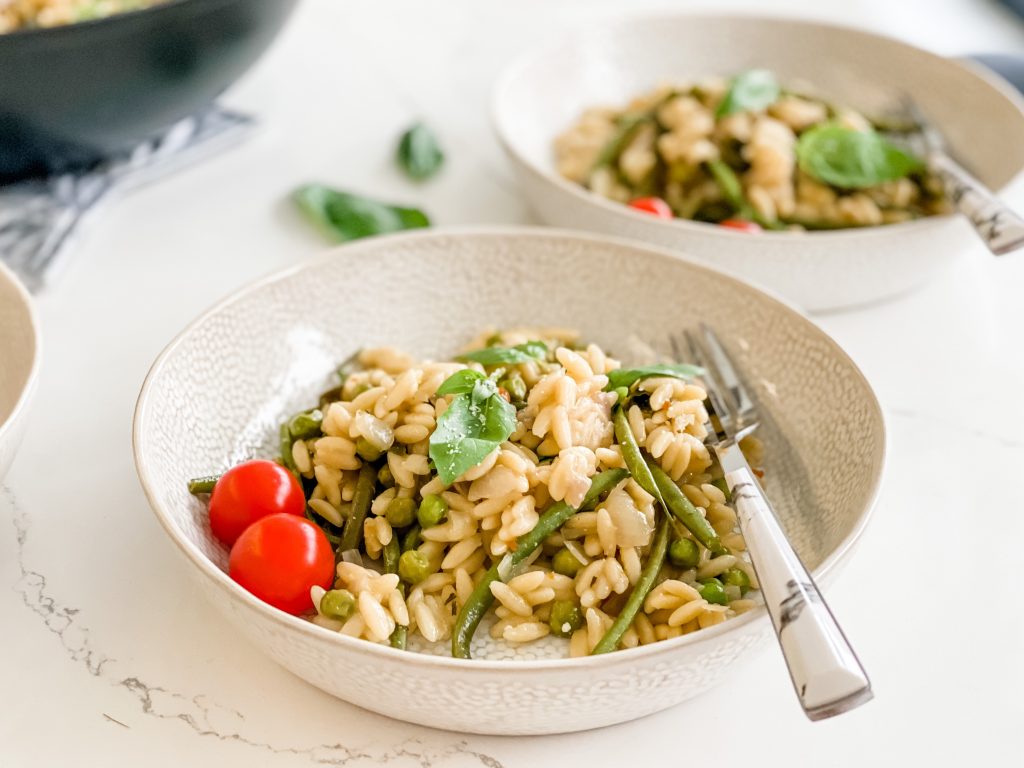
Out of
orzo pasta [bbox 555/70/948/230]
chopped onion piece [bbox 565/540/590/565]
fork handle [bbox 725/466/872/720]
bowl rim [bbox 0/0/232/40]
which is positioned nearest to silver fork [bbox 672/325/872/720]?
fork handle [bbox 725/466/872/720]

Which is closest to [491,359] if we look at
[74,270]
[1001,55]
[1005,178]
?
[74,270]

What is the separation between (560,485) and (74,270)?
1.41m

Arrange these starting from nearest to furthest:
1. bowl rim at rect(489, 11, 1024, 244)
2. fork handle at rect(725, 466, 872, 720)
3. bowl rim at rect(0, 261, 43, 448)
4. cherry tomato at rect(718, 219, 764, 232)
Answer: fork handle at rect(725, 466, 872, 720) < bowl rim at rect(0, 261, 43, 448) < bowl rim at rect(489, 11, 1024, 244) < cherry tomato at rect(718, 219, 764, 232)

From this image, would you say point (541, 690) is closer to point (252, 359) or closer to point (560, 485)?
point (560, 485)

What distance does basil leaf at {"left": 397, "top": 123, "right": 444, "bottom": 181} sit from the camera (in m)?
2.76

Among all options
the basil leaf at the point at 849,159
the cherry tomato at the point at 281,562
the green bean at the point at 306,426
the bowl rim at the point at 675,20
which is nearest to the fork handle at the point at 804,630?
the cherry tomato at the point at 281,562

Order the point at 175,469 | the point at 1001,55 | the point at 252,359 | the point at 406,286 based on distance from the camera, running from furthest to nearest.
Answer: the point at 1001,55 → the point at 406,286 → the point at 252,359 → the point at 175,469

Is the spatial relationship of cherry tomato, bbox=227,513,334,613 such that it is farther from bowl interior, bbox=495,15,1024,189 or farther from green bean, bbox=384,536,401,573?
bowl interior, bbox=495,15,1024,189

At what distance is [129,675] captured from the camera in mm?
1504

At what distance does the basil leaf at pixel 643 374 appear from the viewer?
167 centimetres

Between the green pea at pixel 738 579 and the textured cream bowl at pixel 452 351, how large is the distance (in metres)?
0.11

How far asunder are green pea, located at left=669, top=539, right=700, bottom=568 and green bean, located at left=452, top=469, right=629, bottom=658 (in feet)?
0.40

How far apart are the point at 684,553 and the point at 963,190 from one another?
1.20m

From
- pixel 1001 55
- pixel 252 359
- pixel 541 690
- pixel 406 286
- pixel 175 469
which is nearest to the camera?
pixel 541 690
